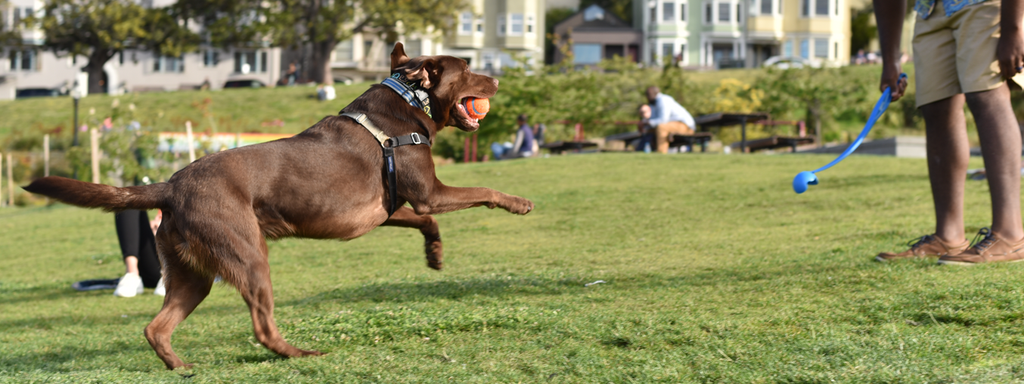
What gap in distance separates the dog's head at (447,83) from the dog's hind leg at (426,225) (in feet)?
1.68

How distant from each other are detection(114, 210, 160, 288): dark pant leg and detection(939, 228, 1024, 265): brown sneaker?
19.9 feet

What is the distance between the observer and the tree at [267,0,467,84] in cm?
4516

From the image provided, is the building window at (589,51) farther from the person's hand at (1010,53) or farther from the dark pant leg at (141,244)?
the person's hand at (1010,53)

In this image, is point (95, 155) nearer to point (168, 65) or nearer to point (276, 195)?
point (276, 195)

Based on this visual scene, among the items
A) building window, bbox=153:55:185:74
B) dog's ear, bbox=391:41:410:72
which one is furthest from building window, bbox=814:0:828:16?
dog's ear, bbox=391:41:410:72

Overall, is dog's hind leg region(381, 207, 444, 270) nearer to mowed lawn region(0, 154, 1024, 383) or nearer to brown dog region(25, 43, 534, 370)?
brown dog region(25, 43, 534, 370)

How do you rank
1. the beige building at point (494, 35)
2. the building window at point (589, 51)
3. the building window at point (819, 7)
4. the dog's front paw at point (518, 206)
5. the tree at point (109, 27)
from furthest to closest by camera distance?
the building window at point (589, 51) < the beige building at point (494, 35) < the building window at point (819, 7) < the tree at point (109, 27) < the dog's front paw at point (518, 206)

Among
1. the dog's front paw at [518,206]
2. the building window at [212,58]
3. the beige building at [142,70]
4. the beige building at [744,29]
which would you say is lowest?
the dog's front paw at [518,206]

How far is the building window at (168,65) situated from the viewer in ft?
217

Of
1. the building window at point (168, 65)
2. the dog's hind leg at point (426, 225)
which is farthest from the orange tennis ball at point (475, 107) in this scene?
the building window at point (168, 65)

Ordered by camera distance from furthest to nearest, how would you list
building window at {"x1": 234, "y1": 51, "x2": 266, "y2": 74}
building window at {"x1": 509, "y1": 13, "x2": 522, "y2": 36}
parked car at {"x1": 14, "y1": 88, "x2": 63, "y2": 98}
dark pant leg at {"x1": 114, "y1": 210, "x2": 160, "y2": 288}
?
1. building window at {"x1": 509, "y1": 13, "x2": 522, "y2": 36}
2. building window at {"x1": 234, "y1": 51, "x2": 266, "y2": 74}
3. parked car at {"x1": 14, "y1": 88, "x2": 63, "y2": 98}
4. dark pant leg at {"x1": 114, "y1": 210, "x2": 160, "y2": 288}

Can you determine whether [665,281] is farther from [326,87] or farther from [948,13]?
[326,87]

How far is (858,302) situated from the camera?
404 centimetres

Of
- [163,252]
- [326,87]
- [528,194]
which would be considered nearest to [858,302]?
[163,252]
